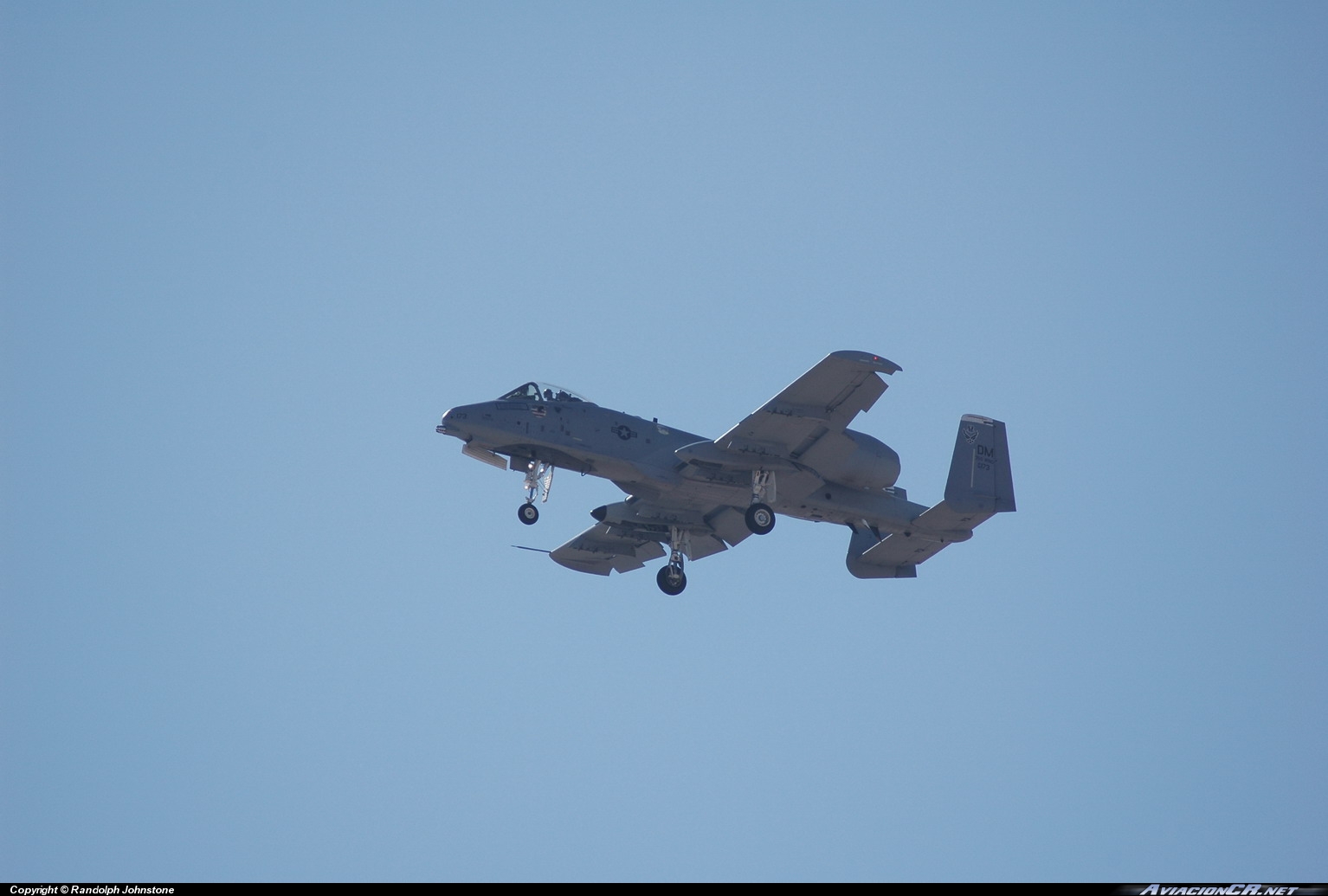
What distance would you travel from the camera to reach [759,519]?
1307 inches

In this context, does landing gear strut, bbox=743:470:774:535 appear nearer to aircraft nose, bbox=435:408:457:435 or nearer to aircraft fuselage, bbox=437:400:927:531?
aircraft fuselage, bbox=437:400:927:531

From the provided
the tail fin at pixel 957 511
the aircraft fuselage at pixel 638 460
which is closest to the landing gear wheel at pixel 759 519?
the aircraft fuselage at pixel 638 460

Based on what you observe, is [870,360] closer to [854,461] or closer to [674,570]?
[854,461]

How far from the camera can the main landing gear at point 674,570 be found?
36031 millimetres

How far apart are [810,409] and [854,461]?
257cm

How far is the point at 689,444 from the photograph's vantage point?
1330 inches

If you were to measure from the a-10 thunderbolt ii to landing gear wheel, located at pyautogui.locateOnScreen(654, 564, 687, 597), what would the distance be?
2cm

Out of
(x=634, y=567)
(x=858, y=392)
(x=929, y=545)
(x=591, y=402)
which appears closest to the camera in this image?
(x=858, y=392)

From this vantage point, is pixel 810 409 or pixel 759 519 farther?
pixel 759 519

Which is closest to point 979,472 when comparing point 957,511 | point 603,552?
point 957,511
